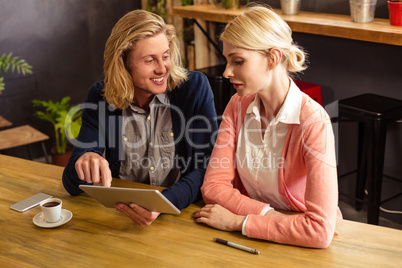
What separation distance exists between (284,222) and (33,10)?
142 inches

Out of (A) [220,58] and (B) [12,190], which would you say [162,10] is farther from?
(B) [12,190]

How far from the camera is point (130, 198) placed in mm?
1607

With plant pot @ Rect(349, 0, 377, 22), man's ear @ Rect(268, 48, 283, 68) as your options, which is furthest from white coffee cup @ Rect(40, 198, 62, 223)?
plant pot @ Rect(349, 0, 377, 22)

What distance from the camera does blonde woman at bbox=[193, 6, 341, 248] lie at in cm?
153

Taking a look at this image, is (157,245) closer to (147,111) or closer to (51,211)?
(51,211)

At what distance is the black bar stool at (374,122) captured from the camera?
2.78 meters

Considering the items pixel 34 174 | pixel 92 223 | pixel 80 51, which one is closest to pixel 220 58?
pixel 80 51

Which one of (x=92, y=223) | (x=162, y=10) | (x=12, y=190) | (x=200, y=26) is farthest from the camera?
(x=162, y=10)

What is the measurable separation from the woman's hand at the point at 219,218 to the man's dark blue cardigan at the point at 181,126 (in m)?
0.42

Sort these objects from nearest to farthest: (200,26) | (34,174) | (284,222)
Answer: (284,222)
(34,174)
(200,26)

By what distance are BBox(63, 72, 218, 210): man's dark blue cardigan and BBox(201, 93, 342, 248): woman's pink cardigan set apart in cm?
24

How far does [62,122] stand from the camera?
14.2 feet

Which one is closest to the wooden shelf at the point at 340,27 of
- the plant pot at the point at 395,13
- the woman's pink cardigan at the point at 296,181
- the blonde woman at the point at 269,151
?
the plant pot at the point at 395,13

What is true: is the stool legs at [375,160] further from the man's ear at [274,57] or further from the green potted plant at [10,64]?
the green potted plant at [10,64]
